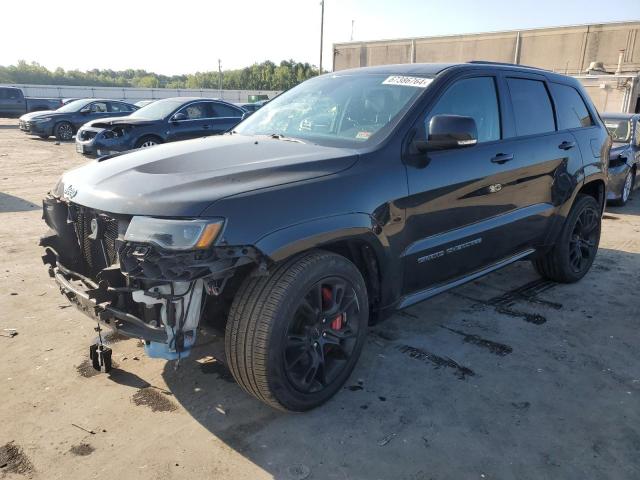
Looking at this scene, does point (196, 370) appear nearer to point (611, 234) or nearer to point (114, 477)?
point (114, 477)

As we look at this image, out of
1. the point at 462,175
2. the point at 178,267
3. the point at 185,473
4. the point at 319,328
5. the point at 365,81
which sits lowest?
the point at 185,473

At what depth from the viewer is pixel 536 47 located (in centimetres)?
3281

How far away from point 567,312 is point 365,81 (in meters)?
2.52

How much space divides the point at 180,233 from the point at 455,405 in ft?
5.92

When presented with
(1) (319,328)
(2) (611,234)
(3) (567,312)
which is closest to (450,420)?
(1) (319,328)

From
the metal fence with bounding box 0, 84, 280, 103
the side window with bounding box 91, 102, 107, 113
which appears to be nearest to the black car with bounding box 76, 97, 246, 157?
the side window with bounding box 91, 102, 107, 113

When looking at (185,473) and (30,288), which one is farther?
(30,288)

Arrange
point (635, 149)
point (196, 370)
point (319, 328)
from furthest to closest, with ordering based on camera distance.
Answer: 1. point (635, 149)
2. point (196, 370)
3. point (319, 328)

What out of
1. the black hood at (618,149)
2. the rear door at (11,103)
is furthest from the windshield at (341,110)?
the rear door at (11,103)

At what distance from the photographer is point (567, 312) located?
4.31 metres

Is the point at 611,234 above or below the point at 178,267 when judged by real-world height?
below

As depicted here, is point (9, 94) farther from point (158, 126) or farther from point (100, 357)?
point (100, 357)

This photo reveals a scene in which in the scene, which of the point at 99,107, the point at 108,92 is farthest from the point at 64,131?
the point at 108,92

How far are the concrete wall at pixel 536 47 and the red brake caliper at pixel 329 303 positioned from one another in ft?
97.2
